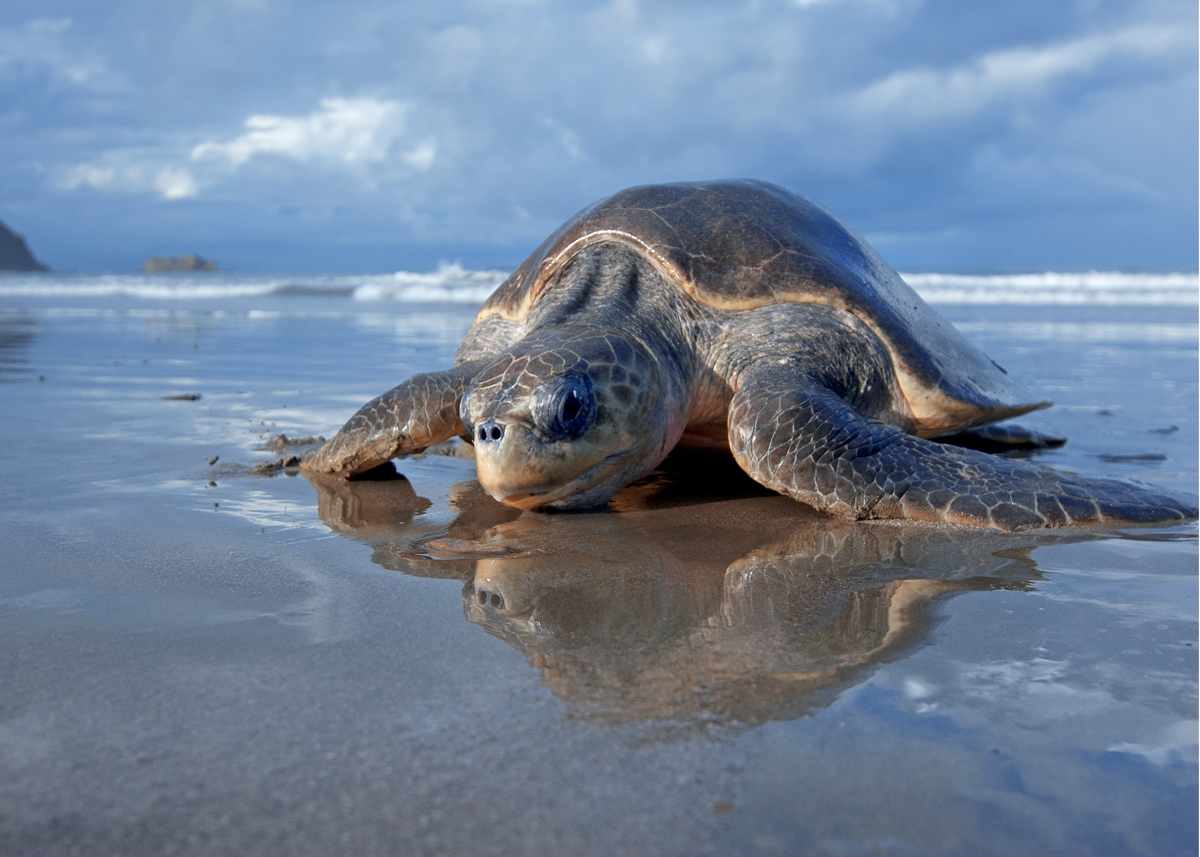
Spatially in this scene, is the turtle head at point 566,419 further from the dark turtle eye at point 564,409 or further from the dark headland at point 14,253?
the dark headland at point 14,253

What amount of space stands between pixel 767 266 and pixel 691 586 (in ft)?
6.84

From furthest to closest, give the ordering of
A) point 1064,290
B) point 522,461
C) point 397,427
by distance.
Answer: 1. point 1064,290
2. point 397,427
3. point 522,461

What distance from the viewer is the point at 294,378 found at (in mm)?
7363

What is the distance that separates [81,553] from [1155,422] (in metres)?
5.83

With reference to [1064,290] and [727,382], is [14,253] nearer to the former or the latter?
[1064,290]

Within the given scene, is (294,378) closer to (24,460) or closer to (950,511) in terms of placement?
(24,460)

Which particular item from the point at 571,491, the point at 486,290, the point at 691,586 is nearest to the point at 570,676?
the point at 691,586

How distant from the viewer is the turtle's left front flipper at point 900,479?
300 cm

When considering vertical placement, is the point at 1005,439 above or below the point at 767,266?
below

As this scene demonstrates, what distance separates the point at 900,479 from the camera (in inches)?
124

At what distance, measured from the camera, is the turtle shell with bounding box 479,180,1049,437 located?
407 cm

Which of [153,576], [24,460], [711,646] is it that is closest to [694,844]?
[711,646]

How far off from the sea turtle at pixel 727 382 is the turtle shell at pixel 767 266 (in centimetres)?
1

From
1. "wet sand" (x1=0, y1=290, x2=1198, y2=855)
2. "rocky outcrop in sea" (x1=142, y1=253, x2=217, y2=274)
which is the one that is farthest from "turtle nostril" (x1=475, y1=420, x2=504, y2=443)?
"rocky outcrop in sea" (x1=142, y1=253, x2=217, y2=274)
